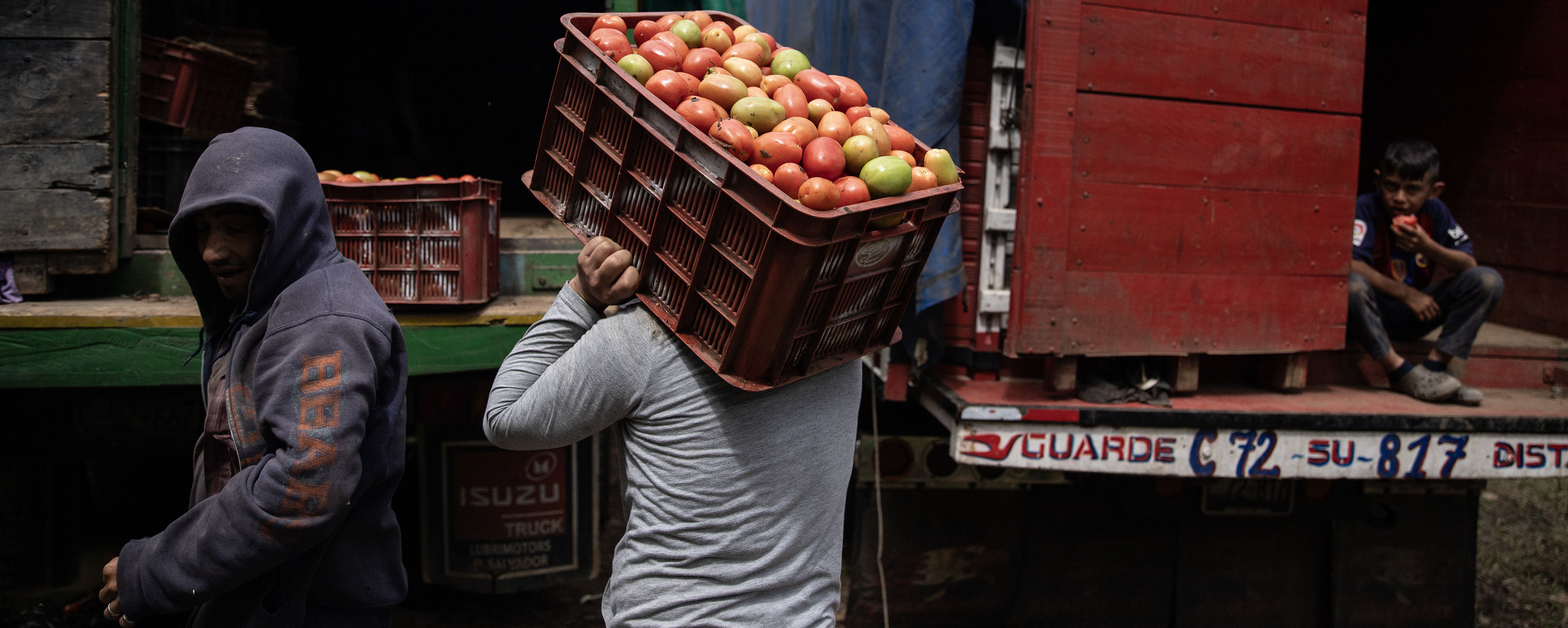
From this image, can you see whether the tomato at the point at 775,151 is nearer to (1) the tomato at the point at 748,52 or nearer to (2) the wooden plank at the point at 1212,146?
(1) the tomato at the point at 748,52

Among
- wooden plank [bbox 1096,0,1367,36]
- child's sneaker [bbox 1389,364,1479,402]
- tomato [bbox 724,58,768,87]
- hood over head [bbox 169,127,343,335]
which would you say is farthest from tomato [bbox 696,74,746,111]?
child's sneaker [bbox 1389,364,1479,402]

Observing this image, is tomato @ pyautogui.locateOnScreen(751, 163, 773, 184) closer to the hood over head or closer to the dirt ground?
the hood over head

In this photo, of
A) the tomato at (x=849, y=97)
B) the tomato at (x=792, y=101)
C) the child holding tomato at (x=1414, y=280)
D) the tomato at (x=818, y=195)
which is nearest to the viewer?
the tomato at (x=818, y=195)

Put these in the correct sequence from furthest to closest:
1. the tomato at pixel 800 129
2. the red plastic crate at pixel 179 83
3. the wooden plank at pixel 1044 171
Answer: the red plastic crate at pixel 179 83 → the wooden plank at pixel 1044 171 → the tomato at pixel 800 129

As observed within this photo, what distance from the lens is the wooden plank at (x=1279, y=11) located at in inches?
132

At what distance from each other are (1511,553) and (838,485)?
5.83m

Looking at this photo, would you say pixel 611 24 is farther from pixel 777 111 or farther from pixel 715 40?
pixel 777 111

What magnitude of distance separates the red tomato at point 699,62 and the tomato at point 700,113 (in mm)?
237

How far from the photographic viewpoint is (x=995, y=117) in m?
3.40

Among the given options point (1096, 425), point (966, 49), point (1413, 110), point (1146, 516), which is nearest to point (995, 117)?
point (966, 49)

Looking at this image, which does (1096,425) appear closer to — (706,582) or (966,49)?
(966,49)

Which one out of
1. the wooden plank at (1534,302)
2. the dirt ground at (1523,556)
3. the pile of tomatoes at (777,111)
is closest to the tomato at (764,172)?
the pile of tomatoes at (777,111)

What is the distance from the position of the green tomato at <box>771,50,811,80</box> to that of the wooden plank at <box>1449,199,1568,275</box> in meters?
4.35

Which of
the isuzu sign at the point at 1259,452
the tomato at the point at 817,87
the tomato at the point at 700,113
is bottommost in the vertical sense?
the isuzu sign at the point at 1259,452
